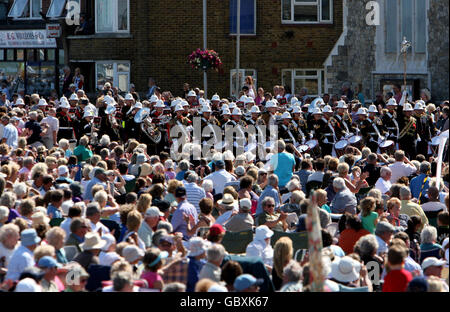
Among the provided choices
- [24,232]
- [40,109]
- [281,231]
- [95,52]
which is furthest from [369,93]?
[24,232]

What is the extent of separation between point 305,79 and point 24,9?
34.7 ft

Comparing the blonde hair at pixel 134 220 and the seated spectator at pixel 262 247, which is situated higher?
the blonde hair at pixel 134 220

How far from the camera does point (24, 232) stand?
955 cm

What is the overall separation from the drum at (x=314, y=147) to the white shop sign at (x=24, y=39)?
52.9ft

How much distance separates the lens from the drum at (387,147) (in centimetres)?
2071

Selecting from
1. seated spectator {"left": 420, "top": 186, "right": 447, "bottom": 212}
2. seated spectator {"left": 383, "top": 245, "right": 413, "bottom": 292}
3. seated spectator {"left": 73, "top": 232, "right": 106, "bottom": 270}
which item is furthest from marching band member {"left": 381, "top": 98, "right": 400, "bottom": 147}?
seated spectator {"left": 383, "top": 245, "right": 413, "bottom": 292}

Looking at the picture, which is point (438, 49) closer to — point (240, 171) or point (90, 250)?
point (240, 171)

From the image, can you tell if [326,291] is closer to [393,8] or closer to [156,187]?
Result: [156,187]

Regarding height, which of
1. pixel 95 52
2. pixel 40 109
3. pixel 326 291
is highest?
pixel 95 52

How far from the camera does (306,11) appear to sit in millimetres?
32781

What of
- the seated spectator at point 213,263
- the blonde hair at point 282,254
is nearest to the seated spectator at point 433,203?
the blonde hair at point 282,254

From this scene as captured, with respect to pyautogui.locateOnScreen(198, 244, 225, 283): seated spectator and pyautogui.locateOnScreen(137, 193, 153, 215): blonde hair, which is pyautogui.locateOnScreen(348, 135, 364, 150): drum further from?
pyautogui.locateOnScreen(198, 244, 225, 283): seated spectator

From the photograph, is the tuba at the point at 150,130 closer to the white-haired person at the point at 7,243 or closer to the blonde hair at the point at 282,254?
the white-haired person at the point at 7,243
